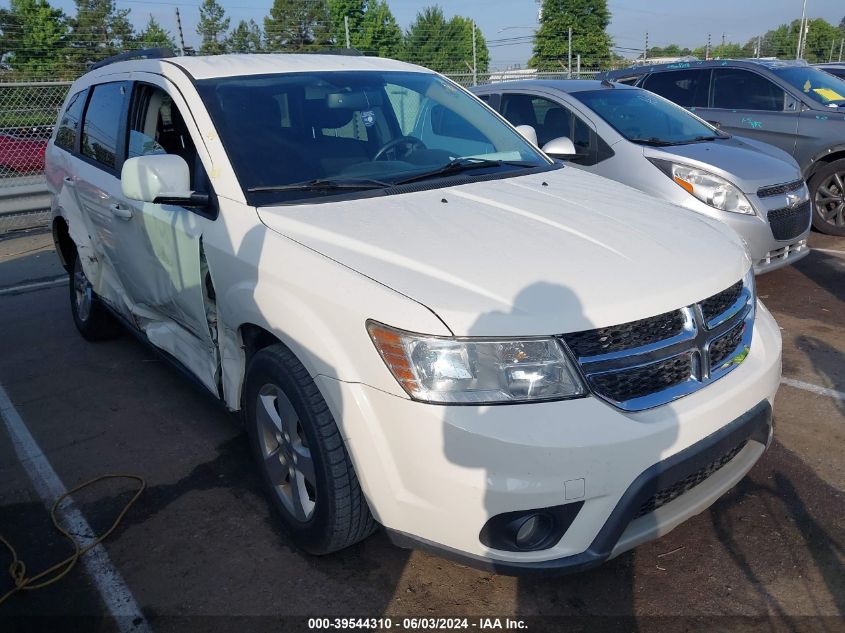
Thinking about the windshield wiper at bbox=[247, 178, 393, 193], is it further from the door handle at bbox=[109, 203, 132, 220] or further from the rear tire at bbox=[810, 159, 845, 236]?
the rear tire at bbox=[810, 159, 845, 236]

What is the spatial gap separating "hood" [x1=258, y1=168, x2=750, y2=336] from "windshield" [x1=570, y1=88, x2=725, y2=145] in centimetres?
336

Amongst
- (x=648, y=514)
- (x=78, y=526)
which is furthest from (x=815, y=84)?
(x=78, y=526)

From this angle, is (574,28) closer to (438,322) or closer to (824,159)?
(824,159)

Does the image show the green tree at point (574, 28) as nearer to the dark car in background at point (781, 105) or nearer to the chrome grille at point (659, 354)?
the dark car in background at point (781, 105)

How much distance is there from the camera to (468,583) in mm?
2688

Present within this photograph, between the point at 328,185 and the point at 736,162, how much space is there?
13.3 ft

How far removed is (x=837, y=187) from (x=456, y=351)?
283 inches

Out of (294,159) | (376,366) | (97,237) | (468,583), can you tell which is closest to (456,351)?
(376,366)

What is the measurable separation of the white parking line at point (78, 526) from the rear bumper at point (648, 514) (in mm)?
1056

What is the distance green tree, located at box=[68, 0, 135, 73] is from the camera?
19750mm

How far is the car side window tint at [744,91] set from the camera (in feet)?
26.8

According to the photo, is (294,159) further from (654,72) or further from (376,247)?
(654,72)

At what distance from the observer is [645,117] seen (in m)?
6.58

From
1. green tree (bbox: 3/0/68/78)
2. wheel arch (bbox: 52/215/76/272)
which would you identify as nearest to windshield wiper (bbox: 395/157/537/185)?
wheel arch (bbox: 52/215/76/272)
